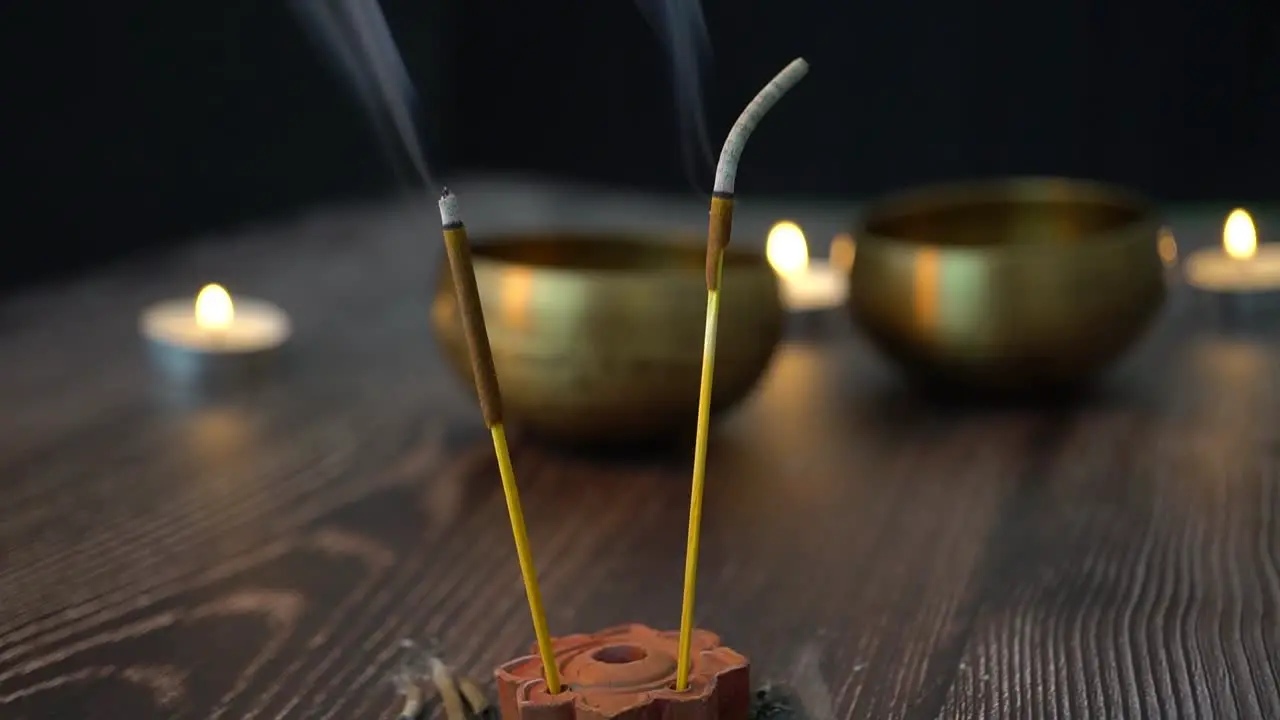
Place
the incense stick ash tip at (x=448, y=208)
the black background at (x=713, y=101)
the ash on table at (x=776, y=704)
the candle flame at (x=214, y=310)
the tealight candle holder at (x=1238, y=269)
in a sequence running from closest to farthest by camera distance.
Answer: the incense stick ash tip at (x=448, y=208) → the ash on table at (x=776, y=704) → the candle flame at (x=214, y=310) → the tealight candle holder at (x=1238, y=269) → the black background at (x=713, y=101)

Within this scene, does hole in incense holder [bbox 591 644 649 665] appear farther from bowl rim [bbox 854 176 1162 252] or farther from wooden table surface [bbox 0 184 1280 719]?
bowl rim [bbox 854 176 1162 252]

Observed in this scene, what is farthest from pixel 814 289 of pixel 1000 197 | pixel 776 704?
pixel 776 704

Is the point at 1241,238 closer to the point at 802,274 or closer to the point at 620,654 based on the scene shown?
the point at 802,274

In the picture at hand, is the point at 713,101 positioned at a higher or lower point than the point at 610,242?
higher

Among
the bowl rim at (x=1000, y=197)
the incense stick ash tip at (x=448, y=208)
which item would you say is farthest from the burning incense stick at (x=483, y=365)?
the bowl rim at (x=1000, y=197)

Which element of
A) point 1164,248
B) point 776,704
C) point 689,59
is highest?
point 689,59

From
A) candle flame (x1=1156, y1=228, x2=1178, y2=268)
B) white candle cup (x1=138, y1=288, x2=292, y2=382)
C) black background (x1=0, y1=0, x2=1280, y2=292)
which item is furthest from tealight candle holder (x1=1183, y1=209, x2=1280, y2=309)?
white candle cup (x1=138, y1=288, x2=292, y2=382)

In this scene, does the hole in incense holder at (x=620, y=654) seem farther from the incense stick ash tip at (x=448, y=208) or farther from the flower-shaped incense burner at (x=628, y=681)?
the incense stick ash tip at (x=448, y=208)

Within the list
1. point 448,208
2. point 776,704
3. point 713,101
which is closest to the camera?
point 448,208
